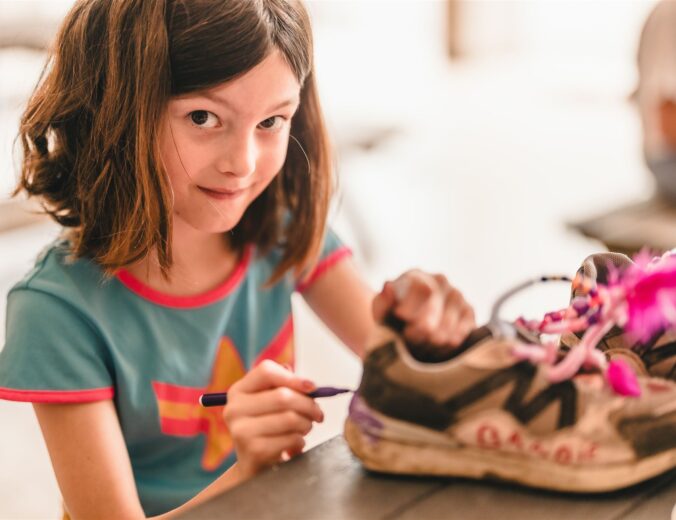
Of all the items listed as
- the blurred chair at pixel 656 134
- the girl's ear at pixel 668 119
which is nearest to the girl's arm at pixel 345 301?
the blurred chair at pixel 656 134

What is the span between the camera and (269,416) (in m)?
0.68

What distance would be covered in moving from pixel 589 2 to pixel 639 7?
1.03 ft

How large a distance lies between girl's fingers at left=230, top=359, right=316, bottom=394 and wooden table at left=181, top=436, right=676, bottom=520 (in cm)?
8

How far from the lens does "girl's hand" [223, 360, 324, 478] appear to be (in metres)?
0.68

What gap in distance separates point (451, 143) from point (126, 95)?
276 cm

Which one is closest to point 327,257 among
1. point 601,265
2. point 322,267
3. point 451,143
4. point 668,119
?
point 322,267

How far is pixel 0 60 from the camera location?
1.76 metres

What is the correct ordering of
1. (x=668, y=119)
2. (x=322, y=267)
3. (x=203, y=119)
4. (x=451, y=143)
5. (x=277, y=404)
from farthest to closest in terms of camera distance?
(x=451, y=143) < (x=668, y=119) < (x=322, y=267) < (x=203, y=119) < (x=277, y=404)

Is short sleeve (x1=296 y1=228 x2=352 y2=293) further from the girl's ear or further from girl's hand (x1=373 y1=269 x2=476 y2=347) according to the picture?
the girl's ear

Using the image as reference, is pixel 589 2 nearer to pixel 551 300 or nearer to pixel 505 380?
pixel 551 300

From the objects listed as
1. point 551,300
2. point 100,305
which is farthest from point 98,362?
point 551,300

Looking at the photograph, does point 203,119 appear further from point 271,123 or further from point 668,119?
point 668,119

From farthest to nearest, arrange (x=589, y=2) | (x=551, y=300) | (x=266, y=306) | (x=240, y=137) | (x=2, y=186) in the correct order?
(x=589, y=2), (x=551, y=300), (x=2, y=186), (x=266, y=306), (x=240, y=137)

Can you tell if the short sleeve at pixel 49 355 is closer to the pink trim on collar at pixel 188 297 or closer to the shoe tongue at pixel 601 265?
the pink trim on collar at pixel 188 297
